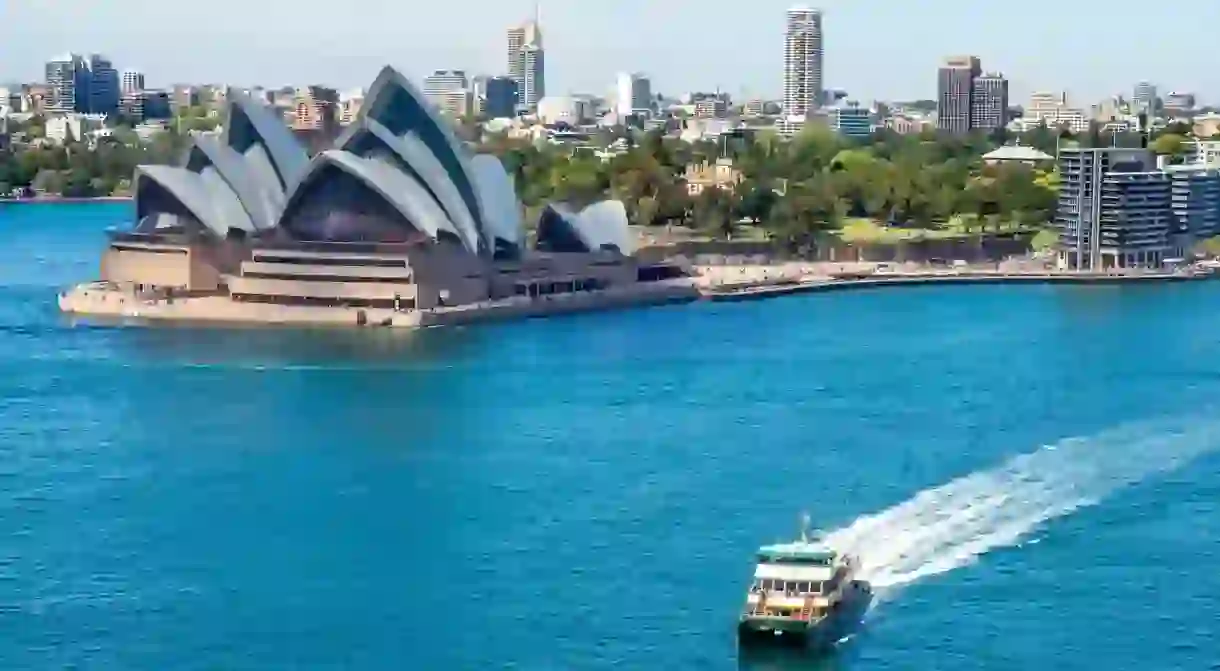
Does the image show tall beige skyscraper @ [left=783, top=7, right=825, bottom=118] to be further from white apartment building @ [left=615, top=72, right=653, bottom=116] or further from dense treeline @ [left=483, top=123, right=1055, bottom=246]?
dense treeline @ [left=483, top=123, right=1055, bottom=246]

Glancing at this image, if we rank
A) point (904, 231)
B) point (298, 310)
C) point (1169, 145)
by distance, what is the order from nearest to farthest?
point (298, 310), point (904, 231), point (1169, 145)

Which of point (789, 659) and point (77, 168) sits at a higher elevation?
point (77, 168)

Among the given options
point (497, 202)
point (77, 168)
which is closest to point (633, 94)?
point (77, 168)

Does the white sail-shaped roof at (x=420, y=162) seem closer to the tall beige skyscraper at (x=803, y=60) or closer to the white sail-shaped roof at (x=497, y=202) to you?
the white sail-shaped roof at (x=497, y=202)

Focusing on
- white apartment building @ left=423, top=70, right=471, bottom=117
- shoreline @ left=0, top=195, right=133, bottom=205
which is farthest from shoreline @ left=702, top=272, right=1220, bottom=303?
white apartment building @ left=423, top=70, right=471, bottom=117

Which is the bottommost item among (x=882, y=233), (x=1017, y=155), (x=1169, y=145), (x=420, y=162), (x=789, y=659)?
(x=789, y=659)

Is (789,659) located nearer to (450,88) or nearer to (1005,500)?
(1005,500)
